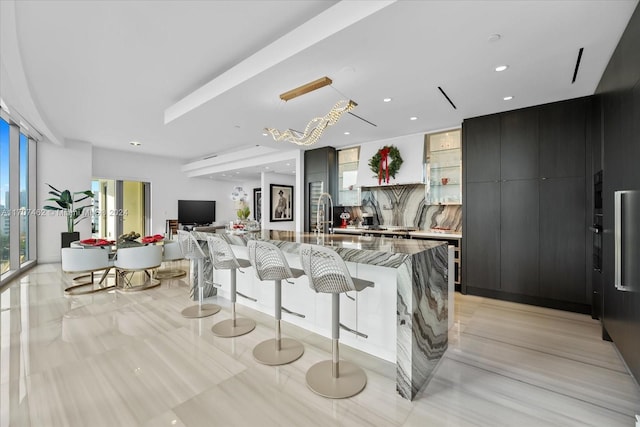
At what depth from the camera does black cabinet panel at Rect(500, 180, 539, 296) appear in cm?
390

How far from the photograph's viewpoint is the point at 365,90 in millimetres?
3400

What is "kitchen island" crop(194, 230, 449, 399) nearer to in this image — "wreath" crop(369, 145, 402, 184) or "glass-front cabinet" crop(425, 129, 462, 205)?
"glass-front cabinet" crop(425, 129, 462, 205)

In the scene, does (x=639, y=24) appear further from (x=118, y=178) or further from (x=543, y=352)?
(x=118, y=178)

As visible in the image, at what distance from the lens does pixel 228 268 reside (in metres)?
3.03

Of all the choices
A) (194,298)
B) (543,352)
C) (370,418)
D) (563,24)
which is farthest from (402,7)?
(194,298)

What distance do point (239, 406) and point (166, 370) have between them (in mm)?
815

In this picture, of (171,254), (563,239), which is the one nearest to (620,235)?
(563,239)

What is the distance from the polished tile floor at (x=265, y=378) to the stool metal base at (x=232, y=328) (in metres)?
0.10

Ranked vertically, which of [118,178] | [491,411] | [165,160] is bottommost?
[491,411]

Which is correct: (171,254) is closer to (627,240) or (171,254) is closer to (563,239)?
(627,240)

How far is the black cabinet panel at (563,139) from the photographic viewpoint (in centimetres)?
361

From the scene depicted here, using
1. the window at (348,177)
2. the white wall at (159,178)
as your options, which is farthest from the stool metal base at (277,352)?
the white wall at (159,178)

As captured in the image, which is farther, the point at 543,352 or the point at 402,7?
the point at 543,352

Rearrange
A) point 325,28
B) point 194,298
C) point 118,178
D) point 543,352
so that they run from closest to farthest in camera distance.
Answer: point 325,28, point 543,352, point 194,298, point 118,178
